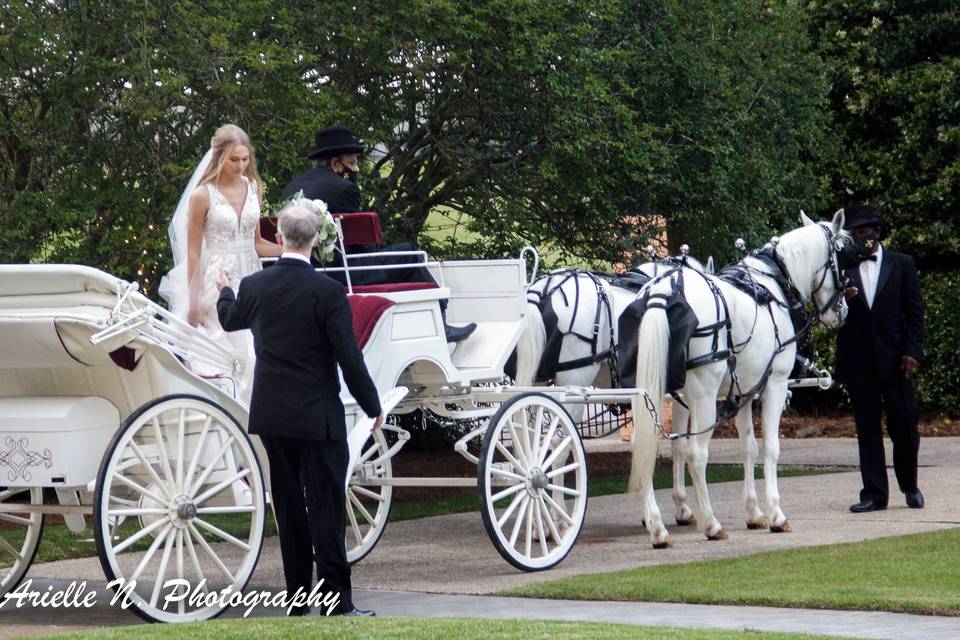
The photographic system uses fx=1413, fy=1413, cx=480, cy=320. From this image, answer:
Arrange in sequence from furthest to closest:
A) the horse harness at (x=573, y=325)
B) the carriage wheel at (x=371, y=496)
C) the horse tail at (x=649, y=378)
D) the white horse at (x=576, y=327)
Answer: the horse harness at (x=573, y=325) → the white horse at (x=576, y=327) → the carriage wheel at (x=371, y=496) → the horse tail at (x=649, y=378)

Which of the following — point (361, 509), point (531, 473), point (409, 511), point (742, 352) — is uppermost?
point (742, 352)

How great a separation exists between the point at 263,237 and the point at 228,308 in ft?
6.08

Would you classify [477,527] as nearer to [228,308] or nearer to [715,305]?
[715,305]

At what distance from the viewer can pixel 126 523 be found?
39.0 ft

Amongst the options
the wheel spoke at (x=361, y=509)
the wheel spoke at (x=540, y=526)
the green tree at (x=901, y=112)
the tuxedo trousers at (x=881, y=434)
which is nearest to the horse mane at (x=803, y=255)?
the tuxedo trousers at (x=881, y=434)

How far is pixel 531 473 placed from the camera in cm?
891

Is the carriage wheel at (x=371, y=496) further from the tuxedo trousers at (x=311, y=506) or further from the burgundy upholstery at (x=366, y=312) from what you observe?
the tuxedo trousers at (x=311, y=506)

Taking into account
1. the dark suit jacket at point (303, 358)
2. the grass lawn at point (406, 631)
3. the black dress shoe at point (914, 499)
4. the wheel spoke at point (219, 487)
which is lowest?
the black dress shoe at point (914, 499)

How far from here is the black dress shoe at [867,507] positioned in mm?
11227

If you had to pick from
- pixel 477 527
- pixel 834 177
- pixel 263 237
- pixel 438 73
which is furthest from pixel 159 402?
Result: pixel 834 177

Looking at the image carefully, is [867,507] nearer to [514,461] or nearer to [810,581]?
[810,581]

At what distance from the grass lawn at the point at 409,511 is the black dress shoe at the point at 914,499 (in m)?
2.87

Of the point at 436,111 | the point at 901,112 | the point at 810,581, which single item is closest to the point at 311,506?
the point at 810,581

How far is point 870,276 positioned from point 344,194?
4.93 metres
